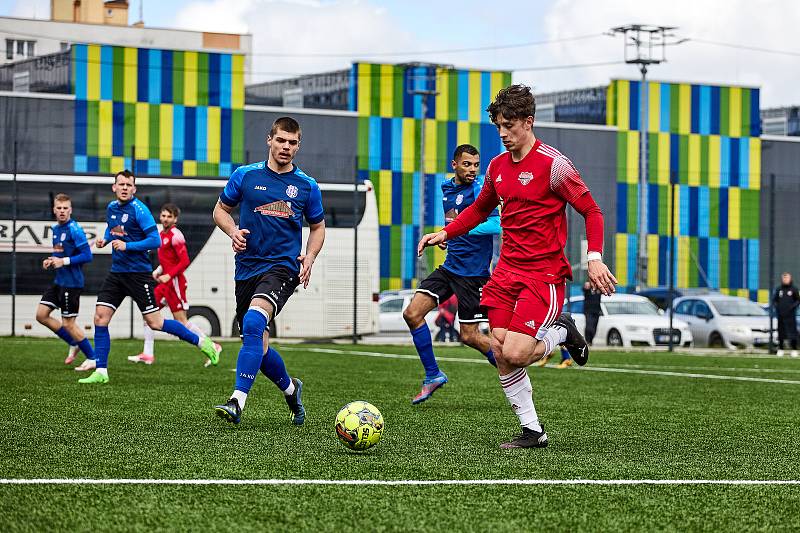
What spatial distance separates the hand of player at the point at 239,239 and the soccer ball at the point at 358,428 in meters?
1.55

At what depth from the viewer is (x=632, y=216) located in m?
38.4

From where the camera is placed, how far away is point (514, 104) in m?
6.58

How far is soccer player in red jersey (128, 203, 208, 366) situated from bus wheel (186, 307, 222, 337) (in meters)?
8.82

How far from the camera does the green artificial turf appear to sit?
450 centimetres

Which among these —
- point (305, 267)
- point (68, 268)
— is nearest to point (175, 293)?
point (68, 268)

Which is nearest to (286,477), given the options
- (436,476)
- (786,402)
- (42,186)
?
(436,476)

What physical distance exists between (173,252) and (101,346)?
389 cm

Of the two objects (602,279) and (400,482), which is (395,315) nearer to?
(602,279)

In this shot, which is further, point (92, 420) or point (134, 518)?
point (92, 420)

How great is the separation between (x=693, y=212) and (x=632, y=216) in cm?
387

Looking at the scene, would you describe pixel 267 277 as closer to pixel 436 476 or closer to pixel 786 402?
pixel 436 476

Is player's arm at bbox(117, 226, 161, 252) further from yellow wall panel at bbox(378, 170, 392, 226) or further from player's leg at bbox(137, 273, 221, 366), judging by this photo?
yellow wall panel at bbox(378, 170, 392, 226)

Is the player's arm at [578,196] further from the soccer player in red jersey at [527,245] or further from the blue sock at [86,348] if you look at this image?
the blue sock at [86,348]

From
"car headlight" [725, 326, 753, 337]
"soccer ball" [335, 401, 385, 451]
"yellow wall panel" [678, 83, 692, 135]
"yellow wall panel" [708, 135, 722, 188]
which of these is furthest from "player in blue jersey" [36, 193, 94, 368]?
"yellow wall panel" [678, 83, 692, 135]
